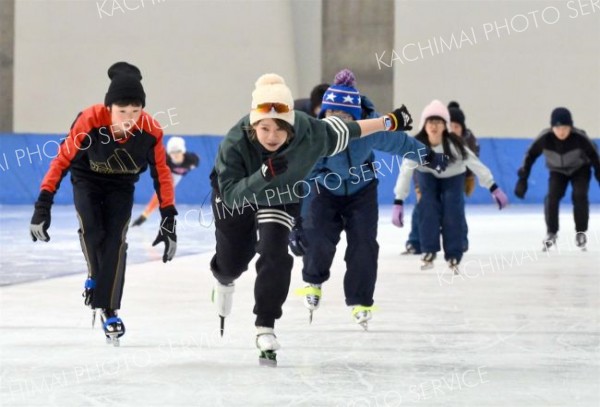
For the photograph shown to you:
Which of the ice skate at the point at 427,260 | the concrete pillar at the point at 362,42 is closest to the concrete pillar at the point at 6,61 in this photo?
the concrete pillar at the point at 362,42

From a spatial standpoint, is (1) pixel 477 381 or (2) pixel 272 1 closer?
(1) pixel 477 381

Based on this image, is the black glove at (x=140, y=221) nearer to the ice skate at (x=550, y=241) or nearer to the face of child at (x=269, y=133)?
the ice skate at (x=550, y=241)

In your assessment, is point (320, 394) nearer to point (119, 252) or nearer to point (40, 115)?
point (119, 252)

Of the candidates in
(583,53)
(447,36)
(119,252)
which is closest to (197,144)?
(447,36)

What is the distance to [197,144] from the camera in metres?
19.8

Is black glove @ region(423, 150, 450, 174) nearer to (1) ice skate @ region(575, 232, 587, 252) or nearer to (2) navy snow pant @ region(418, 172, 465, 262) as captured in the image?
(2) navy snow pant @ region(418, 172, 465, 262)

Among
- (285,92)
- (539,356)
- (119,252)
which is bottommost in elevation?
(539,356)

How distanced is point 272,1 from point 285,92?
58.1 ft

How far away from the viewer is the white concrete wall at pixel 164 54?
2156cm

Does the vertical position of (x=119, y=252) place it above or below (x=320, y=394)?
above

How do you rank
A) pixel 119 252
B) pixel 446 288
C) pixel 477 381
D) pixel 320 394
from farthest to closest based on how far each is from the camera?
pixel 446 288
pixel 119 252
pixel 477 381
pixel 320 394

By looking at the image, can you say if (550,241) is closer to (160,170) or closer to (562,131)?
(562,131)

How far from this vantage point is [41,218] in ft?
18.5

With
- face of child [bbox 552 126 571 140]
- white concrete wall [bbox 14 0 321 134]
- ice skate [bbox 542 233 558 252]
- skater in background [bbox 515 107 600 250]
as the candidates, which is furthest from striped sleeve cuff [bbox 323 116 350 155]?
white concrete wall [bbox 14 0 321 134]
